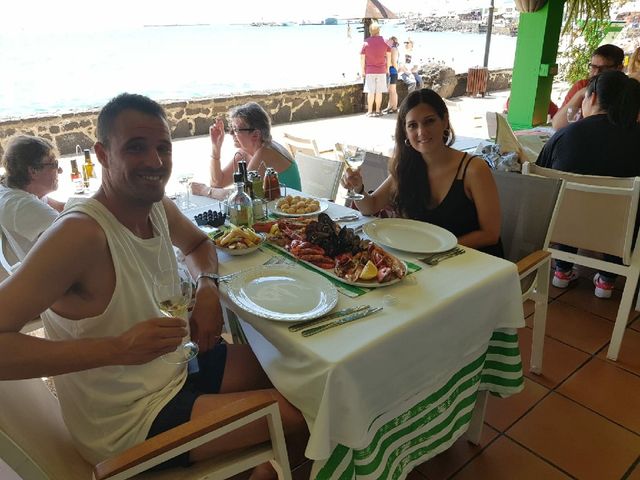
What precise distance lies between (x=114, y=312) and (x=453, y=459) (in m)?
1.26

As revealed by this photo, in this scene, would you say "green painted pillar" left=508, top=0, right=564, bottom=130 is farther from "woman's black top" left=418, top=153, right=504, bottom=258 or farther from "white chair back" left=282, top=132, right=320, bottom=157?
"woman's black top" left=418, top=153, right=504, bottom=258

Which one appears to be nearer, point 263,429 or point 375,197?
point 263,429

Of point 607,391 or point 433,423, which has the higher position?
point 433,423

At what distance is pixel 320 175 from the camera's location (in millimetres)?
2459

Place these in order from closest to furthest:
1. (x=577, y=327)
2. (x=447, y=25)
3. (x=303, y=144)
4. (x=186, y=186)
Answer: (x=186, y=186)
(x=577, y=327)
(x=303, y=144)
(x=447, y=25)

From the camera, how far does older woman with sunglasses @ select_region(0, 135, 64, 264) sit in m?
1.76

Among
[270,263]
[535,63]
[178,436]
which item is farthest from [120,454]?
[535,63]

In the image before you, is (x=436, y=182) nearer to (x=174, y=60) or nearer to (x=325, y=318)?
(x=325, y=318)

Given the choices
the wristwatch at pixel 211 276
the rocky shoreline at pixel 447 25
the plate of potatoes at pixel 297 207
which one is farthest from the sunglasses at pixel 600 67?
the rocky shoreline at pixel 447 25

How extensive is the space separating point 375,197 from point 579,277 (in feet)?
5.29

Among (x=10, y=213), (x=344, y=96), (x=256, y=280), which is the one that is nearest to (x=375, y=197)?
(x=256, y=280)

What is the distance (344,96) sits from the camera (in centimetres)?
802

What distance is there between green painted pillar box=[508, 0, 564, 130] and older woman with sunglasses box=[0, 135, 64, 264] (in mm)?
4127

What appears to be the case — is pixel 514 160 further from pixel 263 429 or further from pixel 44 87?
pixel 44 87
